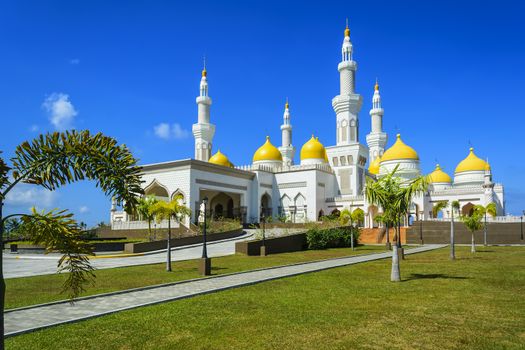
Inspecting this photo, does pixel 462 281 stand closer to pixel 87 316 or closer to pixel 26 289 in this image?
pixel 87 316

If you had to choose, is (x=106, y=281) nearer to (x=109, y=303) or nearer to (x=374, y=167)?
(x=109, y=303)

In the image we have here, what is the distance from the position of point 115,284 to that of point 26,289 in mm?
2234

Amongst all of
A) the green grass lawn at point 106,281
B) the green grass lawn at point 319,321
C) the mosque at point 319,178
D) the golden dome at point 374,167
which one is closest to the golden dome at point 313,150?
the mosque at point 319,178

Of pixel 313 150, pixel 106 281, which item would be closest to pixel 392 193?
pixel 106 281

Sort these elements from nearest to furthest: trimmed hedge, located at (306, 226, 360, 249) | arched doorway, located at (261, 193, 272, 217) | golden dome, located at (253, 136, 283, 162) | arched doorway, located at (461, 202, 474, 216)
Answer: trimmed hedge, located at (306, 226, 360, 249) → arched doorway, located at (461, 202, 474, 216) → arched doorway, located at (261, 193, 272, 217) → golden dome, located at (253, 136, 283, 162)

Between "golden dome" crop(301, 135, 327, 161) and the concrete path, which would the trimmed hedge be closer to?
the concrete path

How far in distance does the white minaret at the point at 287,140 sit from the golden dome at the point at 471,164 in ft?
72.1

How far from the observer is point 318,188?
164 ft

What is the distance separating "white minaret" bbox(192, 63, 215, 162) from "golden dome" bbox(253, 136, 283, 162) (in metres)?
6.19

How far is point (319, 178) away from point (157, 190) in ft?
58.6

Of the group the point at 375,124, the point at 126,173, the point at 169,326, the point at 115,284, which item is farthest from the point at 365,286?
the point at 375,124

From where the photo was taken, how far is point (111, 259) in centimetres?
2216

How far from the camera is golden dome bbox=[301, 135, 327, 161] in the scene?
54.3 m

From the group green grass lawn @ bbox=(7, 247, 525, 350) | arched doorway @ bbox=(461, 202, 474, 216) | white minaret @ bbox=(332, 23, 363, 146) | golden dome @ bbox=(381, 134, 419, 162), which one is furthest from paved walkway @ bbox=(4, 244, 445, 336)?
arched doorway @ bbox=(461, 202, 474, 216)
